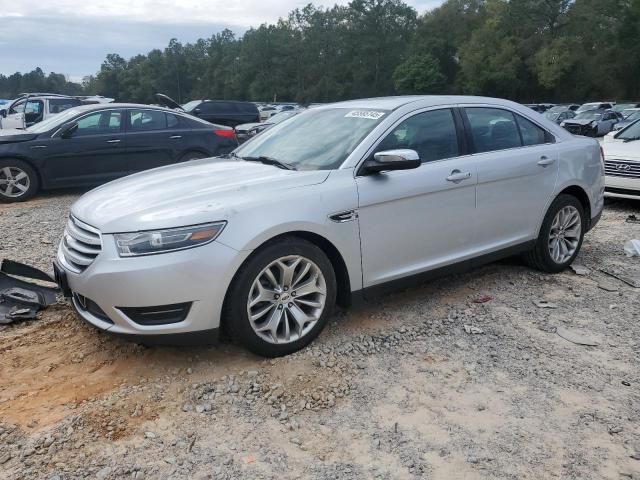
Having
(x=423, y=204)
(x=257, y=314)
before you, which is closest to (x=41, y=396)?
(x=257, y=314)

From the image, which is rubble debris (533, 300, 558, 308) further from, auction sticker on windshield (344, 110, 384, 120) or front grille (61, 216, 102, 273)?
front grille (61, 216, 102, 273)

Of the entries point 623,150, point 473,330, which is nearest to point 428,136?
point 473,330

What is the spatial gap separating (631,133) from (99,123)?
28.9 feet

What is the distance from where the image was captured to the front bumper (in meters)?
3.07

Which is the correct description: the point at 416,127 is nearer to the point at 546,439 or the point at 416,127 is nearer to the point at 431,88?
the point at 546,439

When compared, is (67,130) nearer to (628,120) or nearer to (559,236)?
(559,236)

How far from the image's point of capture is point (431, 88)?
74188mm

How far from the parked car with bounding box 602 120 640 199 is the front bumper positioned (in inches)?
271

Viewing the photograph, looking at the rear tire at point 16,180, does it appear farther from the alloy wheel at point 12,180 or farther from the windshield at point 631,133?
the windshield at point 631,133

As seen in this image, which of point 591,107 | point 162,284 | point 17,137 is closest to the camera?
point 162,284

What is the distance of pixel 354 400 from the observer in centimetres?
314

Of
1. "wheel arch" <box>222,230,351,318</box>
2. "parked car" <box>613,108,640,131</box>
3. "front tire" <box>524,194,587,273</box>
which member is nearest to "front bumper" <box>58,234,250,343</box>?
"wheel arch" <box>222,230,351,318</box>

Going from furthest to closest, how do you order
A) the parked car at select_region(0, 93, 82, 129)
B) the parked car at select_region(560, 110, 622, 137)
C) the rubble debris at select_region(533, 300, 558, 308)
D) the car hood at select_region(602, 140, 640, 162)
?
1. the parked car at select_region(560, 110, 622, 137)
2. the parked car at select_region(0, 93, 82, 129)
3. the car hood at select_region(602, 140, 640, 162)
4. the rubble debris at select_region(533, 300, 558, 308)

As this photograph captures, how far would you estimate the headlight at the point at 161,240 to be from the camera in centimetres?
310
